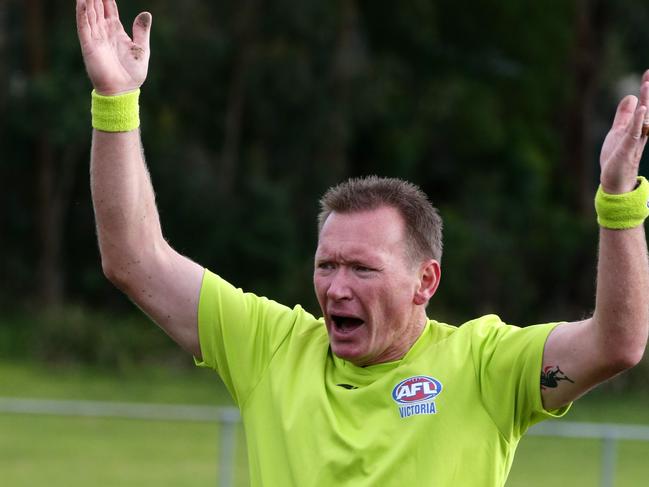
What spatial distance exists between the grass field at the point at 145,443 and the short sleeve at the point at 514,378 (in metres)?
11.1

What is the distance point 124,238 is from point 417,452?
3.52 ft

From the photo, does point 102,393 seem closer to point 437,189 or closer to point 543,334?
point 437,189

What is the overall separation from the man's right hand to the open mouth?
908mm

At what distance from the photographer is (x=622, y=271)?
327 cm

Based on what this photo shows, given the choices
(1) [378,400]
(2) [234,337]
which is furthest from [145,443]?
(1) [378,400]

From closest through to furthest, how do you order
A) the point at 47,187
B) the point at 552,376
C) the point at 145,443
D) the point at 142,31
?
1. the point at 552,376
2. the point at 142,31
3. the point at 145,443
4. the point at 47,187

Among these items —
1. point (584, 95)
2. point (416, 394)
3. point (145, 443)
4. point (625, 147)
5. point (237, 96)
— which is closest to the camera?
point (625, 147)

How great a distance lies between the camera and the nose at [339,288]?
3656 millimetres

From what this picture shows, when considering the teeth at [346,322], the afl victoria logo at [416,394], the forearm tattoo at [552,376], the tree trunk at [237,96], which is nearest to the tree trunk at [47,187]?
the tree trunk at [237,96]

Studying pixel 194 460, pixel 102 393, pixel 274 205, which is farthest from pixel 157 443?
pixel 274 205

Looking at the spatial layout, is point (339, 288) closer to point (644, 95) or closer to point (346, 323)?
point (346, 323)

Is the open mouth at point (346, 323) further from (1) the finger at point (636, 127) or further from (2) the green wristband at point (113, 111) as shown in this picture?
(1) the finger at point (636, 127)

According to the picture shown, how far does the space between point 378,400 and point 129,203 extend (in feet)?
3.06

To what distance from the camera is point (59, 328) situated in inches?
840
